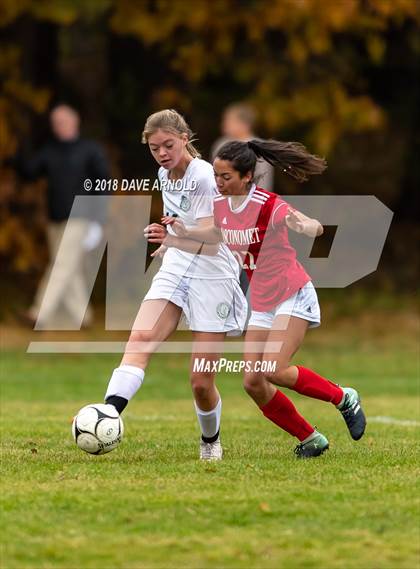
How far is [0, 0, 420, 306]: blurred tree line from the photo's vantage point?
1830cm

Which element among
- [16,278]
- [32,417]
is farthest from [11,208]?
[32,417]

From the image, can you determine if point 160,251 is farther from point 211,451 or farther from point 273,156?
point 211,451

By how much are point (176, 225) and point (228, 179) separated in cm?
43

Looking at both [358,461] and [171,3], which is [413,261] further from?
[358,461]

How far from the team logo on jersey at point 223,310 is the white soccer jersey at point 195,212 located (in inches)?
7.2

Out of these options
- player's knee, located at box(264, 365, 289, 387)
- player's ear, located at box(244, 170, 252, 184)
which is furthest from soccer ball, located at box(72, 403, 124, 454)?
player's ear, located at box(244, 170, 252, 184)

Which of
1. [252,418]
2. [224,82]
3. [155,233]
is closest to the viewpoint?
[155,233]

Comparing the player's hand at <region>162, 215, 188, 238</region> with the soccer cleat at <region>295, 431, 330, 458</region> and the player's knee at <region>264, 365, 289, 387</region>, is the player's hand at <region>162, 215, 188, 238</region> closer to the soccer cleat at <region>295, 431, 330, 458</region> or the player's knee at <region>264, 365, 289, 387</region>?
the player's knee at <region>264, 365, 289, 387</region>

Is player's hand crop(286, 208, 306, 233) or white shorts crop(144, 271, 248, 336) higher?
player's hand crop(286, 208, 306, 233)

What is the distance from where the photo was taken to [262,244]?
25.5ft

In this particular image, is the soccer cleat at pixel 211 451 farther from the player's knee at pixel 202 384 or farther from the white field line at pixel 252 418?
the white field line at pixel 252 418

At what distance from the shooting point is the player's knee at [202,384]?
7.72 m

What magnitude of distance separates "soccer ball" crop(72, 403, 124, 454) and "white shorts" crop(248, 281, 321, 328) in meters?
1.17

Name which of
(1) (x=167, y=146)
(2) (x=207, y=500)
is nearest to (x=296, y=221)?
(1) (x=167, y=146)
